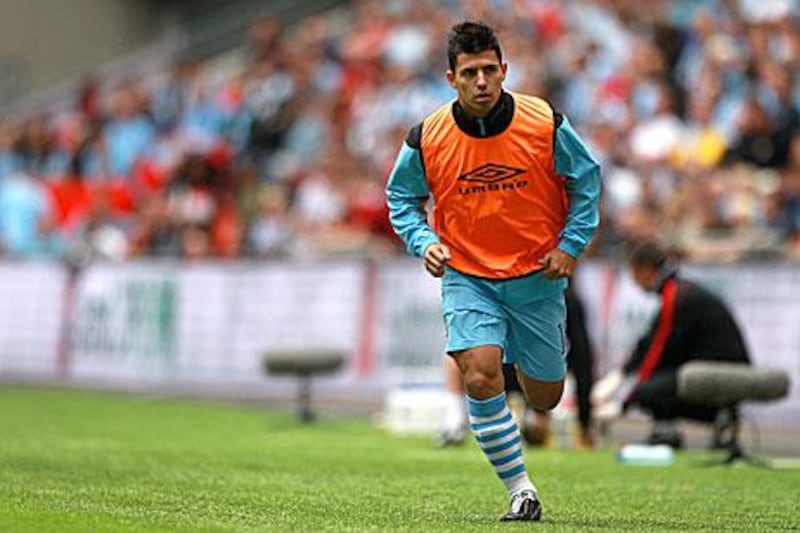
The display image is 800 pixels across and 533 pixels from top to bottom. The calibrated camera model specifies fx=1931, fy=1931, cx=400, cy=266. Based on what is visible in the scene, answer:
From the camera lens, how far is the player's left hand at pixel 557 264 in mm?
9734

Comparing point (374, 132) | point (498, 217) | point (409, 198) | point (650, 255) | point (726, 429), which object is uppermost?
point (374, 132)

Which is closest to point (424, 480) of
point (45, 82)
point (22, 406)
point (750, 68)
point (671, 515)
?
point (671, 515)

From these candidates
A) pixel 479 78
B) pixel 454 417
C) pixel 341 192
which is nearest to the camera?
pixel 479 78

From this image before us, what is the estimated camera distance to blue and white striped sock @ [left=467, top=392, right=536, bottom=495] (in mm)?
9625

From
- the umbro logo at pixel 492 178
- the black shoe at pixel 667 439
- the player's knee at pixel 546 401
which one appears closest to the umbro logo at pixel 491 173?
the umbro logo at pixel 492 178

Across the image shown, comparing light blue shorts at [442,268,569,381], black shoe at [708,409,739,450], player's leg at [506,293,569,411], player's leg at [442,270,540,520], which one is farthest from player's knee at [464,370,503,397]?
black shoe at [708,409,739,450]

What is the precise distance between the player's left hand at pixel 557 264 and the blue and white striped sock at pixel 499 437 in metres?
0.67

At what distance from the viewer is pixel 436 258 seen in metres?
9.63

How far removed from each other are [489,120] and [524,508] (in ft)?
6.43

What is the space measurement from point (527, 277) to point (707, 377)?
474 cm

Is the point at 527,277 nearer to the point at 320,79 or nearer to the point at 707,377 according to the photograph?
the point at 707,377

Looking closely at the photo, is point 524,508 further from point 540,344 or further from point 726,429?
point 726,429

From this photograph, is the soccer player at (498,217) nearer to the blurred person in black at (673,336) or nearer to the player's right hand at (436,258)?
the player's right hand at (436,258)

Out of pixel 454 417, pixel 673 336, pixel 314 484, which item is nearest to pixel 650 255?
pixel 673 336
